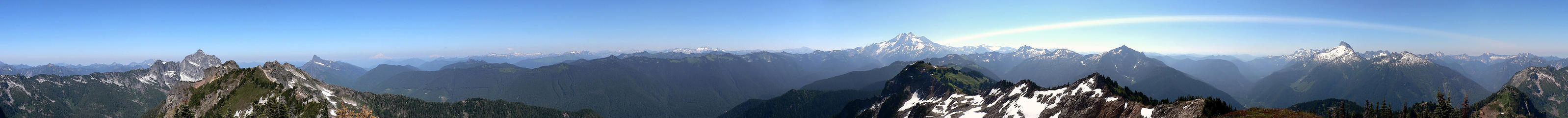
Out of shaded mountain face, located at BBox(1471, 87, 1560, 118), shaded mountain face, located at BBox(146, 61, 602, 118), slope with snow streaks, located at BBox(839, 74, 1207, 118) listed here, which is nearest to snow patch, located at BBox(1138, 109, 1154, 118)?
slope with snow streaks, located at BBox(839, 74, 1207, 118)

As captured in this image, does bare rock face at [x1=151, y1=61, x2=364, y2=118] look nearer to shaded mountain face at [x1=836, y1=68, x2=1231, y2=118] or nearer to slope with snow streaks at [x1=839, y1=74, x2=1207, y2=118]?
slope with snow streaks at [x1=839, y1=74, x2=1207, y2=118]

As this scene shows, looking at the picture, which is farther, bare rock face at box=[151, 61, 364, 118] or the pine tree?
bare rock face at box=[151, 61, 364, 118]

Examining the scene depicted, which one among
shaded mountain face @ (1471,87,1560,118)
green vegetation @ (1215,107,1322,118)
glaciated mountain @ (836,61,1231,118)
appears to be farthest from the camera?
shaded mountain face @ (1471,87,1560,118)

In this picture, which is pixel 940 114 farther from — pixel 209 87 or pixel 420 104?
pixel 209 87

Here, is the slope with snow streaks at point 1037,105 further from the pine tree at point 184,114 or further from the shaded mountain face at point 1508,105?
the shaded mountain face at point 1508,105

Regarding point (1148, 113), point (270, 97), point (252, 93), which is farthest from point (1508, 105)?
point (252, 93)

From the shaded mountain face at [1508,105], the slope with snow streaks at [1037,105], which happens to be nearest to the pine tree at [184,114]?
the slope with snow streaks at [1037,105]
